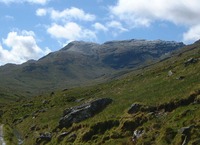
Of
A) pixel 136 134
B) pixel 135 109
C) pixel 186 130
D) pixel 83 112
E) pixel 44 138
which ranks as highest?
pixel 83 112

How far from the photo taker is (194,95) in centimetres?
4091

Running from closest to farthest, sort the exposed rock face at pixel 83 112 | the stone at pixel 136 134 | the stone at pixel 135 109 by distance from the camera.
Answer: the stone at pixel 136 134 → the stone at pixel 135 109 → the exposed rock face at pixel 83 112

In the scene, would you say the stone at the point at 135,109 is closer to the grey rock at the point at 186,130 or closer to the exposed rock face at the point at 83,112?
the exposed rock face at the point at 83,112

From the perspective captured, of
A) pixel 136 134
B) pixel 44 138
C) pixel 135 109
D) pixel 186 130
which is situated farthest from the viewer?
pixel 44 138

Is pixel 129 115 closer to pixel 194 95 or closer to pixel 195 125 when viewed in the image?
pixel 194 95

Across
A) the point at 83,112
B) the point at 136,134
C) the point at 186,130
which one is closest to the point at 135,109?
the point at 136,134

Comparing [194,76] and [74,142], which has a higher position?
[194,76]

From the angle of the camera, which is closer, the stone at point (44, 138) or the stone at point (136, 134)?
the stone at point (136, 134)

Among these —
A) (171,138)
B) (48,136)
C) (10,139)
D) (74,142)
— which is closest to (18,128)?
(10,139)

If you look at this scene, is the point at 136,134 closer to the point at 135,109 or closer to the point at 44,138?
the point at 135,109

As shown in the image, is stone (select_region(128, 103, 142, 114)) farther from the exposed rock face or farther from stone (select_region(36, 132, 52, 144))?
stone (select_region(36, 132, 52, 144))

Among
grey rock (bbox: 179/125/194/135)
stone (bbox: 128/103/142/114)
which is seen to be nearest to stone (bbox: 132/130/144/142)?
grey rock (bbox: 179/125/194/135)

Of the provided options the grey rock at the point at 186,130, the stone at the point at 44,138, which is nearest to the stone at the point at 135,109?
the grey rock at the point at 186,130

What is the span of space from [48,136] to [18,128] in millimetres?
33009
